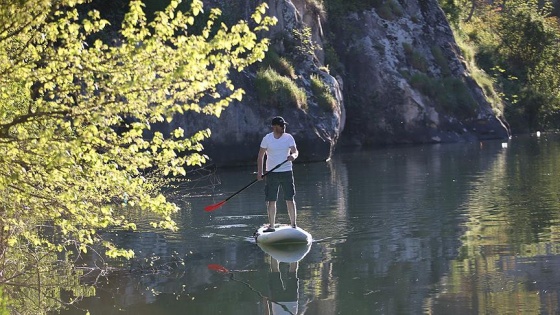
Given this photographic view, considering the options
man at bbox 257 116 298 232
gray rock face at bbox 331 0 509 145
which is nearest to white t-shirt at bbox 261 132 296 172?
man at bbox 257 116 298 232

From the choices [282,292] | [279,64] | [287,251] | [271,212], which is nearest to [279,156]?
[271,212]

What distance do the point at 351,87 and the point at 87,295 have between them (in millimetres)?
35173

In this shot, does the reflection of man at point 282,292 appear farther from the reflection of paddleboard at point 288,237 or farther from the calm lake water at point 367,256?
the reflection of paddleboard at point 288,237

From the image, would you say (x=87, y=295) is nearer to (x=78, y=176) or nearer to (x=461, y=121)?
(x=78, y=176)

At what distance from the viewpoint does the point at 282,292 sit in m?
12.6

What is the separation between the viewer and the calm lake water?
11.8 m

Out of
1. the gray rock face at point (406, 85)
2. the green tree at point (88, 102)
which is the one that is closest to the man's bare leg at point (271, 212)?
the green tree at point (88, 102)

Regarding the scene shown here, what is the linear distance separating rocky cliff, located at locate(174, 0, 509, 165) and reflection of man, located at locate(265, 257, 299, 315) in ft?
84.5

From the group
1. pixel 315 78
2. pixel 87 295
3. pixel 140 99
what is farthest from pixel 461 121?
pixel 140 99

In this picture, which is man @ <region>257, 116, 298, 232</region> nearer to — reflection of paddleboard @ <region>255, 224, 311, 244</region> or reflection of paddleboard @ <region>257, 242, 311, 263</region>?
reflection of paddleboard @ <region>255, 224, 311, 244</region>

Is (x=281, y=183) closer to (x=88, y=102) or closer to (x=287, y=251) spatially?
(x=287, y=251)

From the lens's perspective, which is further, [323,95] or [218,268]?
[323,95]

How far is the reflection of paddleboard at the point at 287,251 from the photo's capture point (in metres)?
15.3

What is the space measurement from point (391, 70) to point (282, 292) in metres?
36.1
